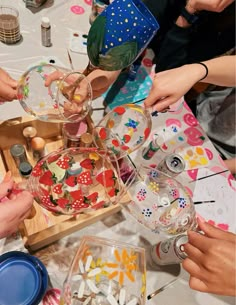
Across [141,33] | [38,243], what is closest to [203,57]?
[141,33]

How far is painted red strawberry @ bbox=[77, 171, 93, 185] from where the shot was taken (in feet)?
2.46

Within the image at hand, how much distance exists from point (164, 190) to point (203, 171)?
239mm

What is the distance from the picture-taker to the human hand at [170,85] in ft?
2.94

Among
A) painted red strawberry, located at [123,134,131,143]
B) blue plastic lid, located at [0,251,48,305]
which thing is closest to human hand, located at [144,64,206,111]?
painted red strawberry, located at [123,134,131,143]

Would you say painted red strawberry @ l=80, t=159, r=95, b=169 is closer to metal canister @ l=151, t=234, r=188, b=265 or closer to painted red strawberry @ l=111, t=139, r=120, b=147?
painted red strawberry @ l=111, t=139, r=120, b=147

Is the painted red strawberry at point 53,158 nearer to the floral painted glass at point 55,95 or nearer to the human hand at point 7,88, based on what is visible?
the floral painted glass at point 55,95

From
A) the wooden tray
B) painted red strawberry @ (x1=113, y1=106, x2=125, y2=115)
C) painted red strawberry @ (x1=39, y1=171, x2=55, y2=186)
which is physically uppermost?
painted red strawberry @ (x1=113, y1=106, x2=125, y2=115)

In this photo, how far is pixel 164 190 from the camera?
2.68 feet

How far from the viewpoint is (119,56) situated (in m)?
0.70

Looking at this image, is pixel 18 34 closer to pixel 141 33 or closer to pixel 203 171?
pixel 141 33

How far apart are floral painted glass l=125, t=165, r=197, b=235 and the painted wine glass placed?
301mm

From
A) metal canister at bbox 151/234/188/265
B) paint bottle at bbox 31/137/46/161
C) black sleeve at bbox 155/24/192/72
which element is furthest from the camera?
black sleeve at bbox 155/24/192/72

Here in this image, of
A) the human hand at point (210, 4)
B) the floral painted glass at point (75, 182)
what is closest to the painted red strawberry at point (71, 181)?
the floral painted glass at point (75, 182)

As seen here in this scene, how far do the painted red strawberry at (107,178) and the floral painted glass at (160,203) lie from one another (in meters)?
0.07
